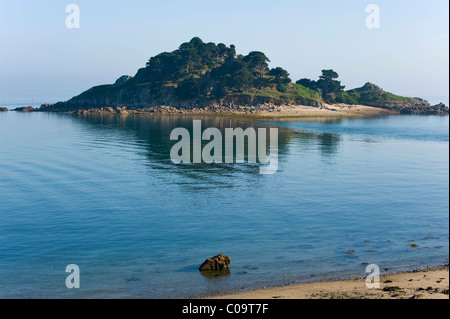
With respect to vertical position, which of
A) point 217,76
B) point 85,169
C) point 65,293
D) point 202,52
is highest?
point 202,52

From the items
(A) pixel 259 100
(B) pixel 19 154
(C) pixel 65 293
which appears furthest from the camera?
(A) pixel 259 100

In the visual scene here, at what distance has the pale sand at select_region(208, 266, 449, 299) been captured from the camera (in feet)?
46.8

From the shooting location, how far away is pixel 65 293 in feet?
51.1

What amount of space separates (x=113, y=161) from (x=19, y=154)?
41.6 ft

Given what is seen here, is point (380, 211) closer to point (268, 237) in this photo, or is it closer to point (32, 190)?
point (268, 237)

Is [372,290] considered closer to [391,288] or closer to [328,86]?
[391,288]

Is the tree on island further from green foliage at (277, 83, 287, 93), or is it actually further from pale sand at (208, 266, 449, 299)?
pale sand at (208, 266, 449, 299)

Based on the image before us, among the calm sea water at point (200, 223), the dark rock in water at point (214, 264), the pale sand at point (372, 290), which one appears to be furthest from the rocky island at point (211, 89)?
the pale sand at point (372, 290)

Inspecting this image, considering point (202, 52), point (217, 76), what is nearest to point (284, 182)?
point (217, 76)

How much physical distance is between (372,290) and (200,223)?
37.8 ft

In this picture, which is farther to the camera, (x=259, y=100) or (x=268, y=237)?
(x=259, y=100)

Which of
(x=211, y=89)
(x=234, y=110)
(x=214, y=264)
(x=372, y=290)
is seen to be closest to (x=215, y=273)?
(x=214, y=264)

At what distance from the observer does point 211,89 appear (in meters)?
165

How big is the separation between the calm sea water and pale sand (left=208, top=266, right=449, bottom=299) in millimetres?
957
